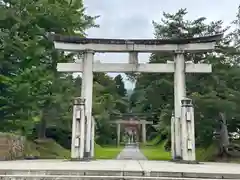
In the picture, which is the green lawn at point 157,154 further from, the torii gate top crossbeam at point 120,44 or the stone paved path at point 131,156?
the torii gate top crossbeam at point 120,44

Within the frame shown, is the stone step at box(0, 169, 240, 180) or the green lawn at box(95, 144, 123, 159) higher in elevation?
the stone step at box(0, 169, 240, 180)

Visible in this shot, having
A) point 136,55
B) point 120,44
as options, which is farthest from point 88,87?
point 136,55

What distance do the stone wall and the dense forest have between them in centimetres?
80

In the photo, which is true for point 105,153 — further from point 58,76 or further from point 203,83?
point 203,83

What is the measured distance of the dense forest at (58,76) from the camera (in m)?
14.9

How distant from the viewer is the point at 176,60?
14.0 metres

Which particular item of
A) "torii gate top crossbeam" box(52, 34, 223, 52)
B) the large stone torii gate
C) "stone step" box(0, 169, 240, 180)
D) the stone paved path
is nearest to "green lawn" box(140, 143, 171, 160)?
the stone paved path

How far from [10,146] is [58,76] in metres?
5.70

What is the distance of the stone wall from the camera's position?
13750mm

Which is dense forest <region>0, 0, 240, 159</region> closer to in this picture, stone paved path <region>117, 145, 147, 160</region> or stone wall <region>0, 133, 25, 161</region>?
stone wall <region>0, 133, 25, 161</region>

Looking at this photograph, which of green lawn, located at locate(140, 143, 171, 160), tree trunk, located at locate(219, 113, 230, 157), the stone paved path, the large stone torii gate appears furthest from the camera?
green lawn, located at locate(140, 143, 171, 160)

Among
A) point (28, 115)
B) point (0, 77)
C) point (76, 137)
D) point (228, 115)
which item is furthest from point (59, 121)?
point (228, 115)

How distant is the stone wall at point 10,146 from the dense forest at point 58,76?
0.80 metres

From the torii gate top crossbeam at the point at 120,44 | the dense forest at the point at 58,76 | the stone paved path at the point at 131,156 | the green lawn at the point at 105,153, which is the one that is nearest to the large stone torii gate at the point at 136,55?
the torii gate top crossbeam at the point at 120,44
